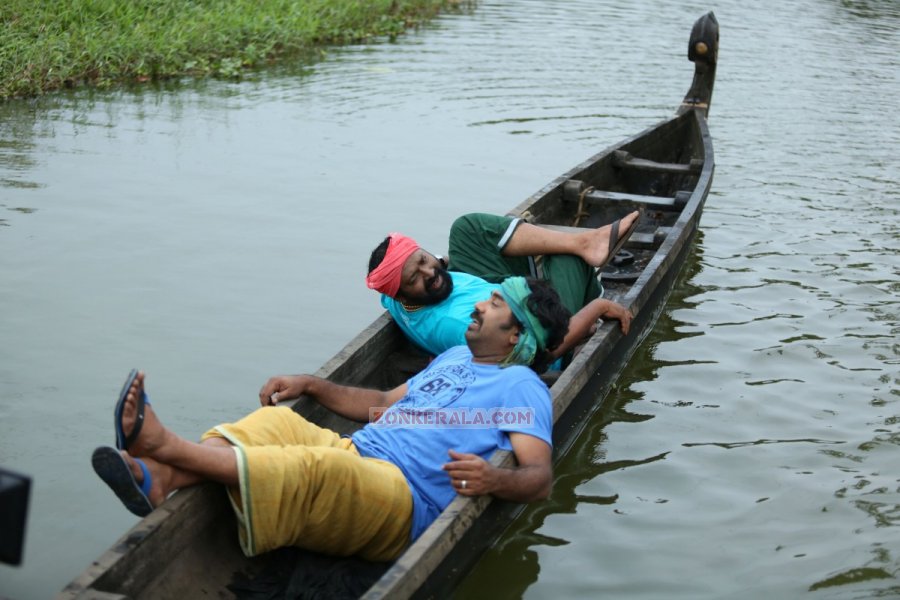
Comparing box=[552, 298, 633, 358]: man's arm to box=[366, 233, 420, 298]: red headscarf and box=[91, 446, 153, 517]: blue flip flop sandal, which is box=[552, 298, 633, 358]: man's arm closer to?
box=[366, 233, 420, 298]: red headscarf

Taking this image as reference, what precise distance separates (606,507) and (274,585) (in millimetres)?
1620

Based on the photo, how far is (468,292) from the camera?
4.86 meters

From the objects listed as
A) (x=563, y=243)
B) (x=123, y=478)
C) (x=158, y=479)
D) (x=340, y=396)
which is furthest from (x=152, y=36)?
(x=123, y=478)

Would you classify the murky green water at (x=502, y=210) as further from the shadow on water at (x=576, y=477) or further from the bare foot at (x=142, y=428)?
the bare foot at (x=142, y=428)

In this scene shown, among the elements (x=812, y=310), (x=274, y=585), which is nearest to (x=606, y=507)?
(x=274, y=585)

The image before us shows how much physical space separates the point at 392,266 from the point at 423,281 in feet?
0.54

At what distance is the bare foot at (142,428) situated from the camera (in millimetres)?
3127

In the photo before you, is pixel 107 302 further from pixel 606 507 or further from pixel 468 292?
pixel 606 507

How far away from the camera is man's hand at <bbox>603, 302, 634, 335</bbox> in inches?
198

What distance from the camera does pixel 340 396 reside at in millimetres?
4238

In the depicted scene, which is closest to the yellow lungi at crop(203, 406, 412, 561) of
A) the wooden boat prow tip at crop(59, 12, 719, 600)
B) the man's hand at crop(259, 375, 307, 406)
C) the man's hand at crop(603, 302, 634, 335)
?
the wooden boat prow tip at crop(59, 12, 719, 600)

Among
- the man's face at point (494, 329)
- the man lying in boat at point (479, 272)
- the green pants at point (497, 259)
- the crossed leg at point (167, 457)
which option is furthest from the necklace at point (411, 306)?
the crossed leg at point (167, 457)

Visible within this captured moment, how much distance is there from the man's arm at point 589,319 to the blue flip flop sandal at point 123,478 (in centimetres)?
195

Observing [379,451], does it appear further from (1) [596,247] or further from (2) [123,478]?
(1) [596,247]
